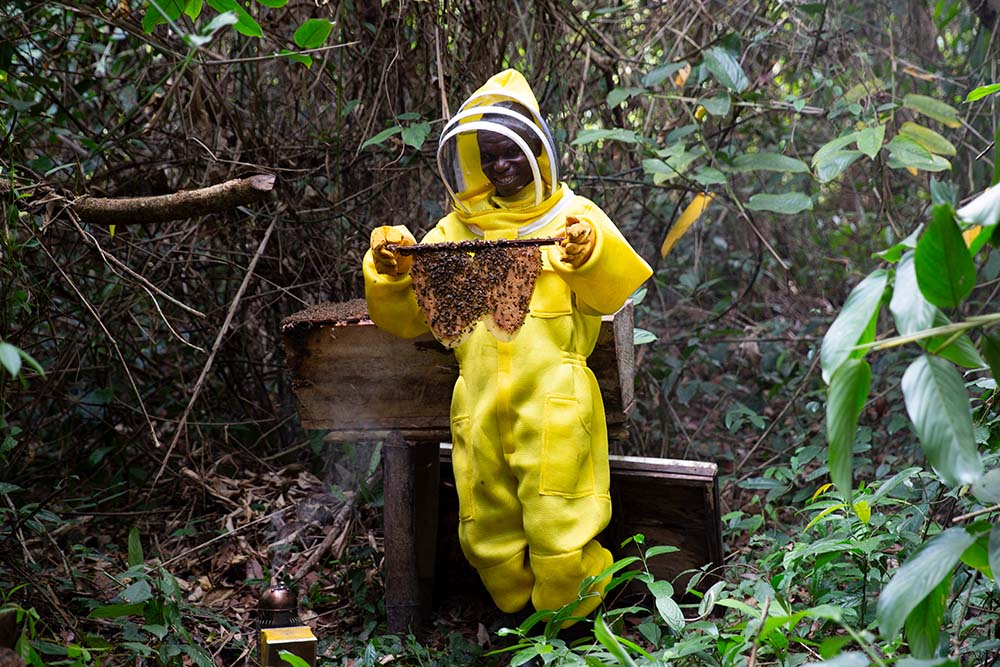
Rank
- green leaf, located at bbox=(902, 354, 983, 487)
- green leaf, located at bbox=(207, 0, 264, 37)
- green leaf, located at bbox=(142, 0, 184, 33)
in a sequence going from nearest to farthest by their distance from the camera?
green leaf, located at bbox=(902, 354, 983, 487) → green leaf, located at bbox=(207, 0, 264, 37) → green leaf, located at bbox=(142, 0, 184, 33)

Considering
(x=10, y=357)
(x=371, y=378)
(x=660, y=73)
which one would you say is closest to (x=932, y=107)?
(x=660, y=73)

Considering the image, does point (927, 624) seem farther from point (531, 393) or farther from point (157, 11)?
point (157, 11)

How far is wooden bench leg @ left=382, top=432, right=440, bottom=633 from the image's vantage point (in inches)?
135

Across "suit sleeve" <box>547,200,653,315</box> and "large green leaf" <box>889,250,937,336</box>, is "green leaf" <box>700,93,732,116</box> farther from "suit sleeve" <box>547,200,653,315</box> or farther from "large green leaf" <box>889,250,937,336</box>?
"large green leaf" <box>889,250,937,336</box>

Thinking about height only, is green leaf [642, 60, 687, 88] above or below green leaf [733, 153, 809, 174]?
above

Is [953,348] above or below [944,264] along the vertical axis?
below

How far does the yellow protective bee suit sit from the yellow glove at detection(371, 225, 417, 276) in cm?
3

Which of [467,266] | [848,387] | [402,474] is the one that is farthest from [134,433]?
[848,387]

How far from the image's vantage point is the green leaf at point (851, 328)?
1529 mm

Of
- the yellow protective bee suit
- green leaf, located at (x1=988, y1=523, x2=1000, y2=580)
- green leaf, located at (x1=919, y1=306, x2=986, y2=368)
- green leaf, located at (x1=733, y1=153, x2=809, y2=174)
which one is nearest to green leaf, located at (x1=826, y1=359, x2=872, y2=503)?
green leaf, located at (x1=919, y1=306, x2=986, y2=368)

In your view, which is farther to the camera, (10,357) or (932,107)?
(932,107)

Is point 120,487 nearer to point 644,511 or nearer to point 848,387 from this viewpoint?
point 644,511

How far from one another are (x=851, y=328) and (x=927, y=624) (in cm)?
63

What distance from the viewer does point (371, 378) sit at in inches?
134
